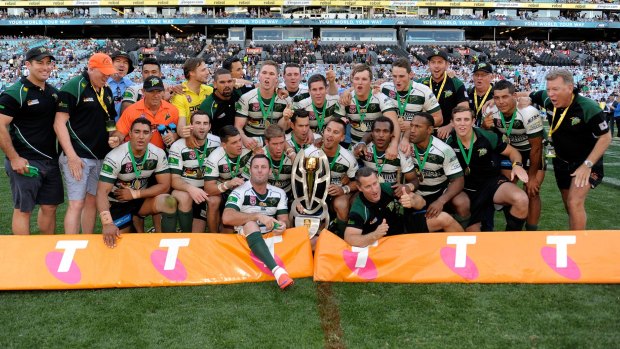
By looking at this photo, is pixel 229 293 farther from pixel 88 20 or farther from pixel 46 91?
pixel 88 20

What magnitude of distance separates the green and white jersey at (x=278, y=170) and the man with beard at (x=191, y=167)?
418mm

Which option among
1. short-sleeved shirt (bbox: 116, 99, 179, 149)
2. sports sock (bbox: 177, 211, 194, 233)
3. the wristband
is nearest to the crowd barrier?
the wristband

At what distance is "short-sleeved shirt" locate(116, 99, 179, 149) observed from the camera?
209 inches

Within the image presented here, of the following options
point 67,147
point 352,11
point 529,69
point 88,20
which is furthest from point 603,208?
point 88,20

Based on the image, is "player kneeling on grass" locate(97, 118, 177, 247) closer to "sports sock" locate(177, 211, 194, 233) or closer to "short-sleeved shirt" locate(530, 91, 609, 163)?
"sports sock" locate(177, 211, 194, 233)

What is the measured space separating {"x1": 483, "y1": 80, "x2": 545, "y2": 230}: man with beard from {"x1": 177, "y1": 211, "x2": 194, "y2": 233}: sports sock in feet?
10.4

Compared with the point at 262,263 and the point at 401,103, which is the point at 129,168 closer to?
the point at 262,263

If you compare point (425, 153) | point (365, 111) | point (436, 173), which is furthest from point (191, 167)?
point (436, 173)

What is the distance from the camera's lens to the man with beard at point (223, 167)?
5.09 metres

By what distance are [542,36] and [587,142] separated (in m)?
59.0

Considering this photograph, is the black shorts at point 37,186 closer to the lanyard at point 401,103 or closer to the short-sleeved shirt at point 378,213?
the short-sleeved shirt at point 378,213

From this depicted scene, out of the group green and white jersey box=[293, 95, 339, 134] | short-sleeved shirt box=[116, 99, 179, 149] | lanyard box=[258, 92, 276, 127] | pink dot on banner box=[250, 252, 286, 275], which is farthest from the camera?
green and white jersey box=[293, 95, 339, 134]

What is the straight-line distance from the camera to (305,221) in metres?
5.05

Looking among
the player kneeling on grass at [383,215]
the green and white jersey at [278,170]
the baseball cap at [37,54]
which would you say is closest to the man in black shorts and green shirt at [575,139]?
the player kneeling on grass at [383,215]
